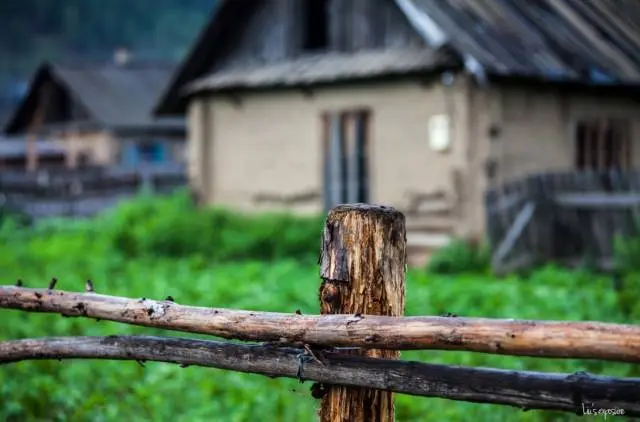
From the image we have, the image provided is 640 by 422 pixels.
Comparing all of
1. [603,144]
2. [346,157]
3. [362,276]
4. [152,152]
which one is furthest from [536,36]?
[152,152]

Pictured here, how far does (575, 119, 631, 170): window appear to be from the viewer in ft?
50.1

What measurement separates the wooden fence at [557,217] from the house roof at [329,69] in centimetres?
196

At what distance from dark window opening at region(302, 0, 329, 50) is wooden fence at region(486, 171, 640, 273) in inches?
200

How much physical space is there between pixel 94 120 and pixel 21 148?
9.94 metres

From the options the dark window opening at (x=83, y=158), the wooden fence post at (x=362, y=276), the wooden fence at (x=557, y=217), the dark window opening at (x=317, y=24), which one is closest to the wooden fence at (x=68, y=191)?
the dark window opening at (x=83, y=158)

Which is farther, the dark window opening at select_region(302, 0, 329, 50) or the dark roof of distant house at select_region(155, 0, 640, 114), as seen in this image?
the dark window opening at select_region(302, 0, 329, 50)

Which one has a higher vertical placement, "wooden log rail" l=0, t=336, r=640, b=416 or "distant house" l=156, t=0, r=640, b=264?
"distant house" l=156, t=0, r=640, b=264

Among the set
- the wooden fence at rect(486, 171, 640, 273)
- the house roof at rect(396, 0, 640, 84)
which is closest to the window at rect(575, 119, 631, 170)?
the house roof at rect(396, 0, 640, 84)

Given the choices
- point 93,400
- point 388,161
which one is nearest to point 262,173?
point 388,161

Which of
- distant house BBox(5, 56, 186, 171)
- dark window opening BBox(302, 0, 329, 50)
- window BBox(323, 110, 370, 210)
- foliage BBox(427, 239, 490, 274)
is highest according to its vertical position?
distant house BBox(5, 56, 186, 171)

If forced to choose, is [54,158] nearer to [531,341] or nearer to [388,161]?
[388,161]

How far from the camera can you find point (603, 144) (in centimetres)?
1562

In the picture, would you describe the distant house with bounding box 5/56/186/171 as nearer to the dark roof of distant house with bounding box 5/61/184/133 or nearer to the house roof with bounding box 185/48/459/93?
the dark roof of distant house with bounding box 5/61/184/133

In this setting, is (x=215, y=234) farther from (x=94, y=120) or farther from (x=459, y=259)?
(x=94, y=120)
